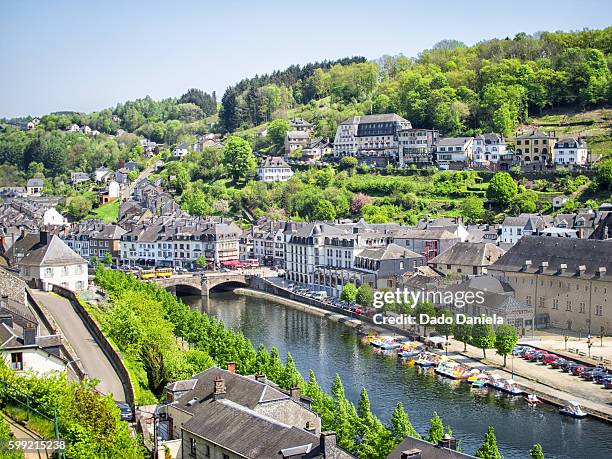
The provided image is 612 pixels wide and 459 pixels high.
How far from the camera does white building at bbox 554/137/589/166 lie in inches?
3012

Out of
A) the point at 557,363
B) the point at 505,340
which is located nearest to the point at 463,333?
the point at 505,340

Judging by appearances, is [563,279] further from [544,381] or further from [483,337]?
[544,381]

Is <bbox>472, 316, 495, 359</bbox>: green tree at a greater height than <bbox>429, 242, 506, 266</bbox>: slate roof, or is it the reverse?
<bbox>429, 242, 506, 266</bbox>: slate roof

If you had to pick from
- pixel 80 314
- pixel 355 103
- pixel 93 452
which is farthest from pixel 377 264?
pixel 355 103

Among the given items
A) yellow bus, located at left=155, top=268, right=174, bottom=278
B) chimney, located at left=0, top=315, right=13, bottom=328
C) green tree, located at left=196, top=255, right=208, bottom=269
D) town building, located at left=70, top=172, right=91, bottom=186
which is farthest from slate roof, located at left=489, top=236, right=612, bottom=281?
town building, located at left=70, top=172, right=91, bottom=186

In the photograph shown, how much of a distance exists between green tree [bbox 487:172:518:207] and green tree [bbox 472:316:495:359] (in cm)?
3124

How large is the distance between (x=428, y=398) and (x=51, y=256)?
1960cm

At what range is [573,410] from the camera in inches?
1234

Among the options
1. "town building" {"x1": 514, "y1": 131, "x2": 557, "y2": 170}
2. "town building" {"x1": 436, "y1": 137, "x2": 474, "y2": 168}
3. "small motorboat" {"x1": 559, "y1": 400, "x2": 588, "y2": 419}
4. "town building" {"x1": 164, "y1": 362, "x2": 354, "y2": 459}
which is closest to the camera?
"town building" {"x1": 164, "y1": 362, "x2": 354, "y2": 459}

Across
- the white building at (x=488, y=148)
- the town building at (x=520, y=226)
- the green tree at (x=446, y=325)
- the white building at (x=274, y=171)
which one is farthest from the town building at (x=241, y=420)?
the white building at (x=274, y=171)

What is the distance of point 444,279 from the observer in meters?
47.8

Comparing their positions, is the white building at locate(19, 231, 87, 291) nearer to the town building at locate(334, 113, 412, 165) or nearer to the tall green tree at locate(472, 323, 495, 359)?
the tall green tree at locate(472, 323, 495, 359)

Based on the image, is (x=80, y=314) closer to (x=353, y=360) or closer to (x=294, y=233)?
(x=353, y=360)

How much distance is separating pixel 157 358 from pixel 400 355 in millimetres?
14340
